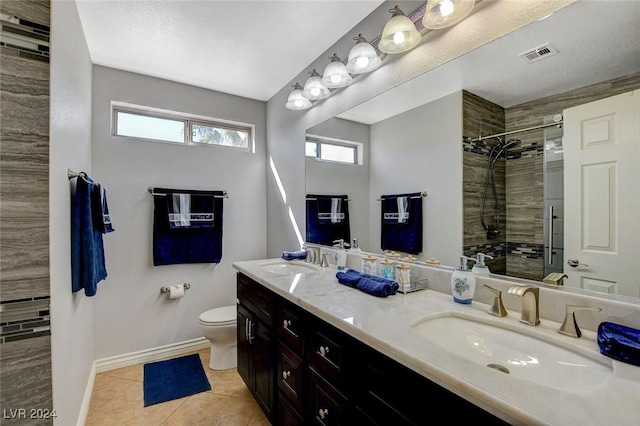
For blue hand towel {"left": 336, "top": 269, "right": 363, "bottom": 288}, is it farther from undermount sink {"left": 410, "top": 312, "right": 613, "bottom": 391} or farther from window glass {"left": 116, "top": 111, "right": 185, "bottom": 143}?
window glass {"left": 116, "top": 111, "right": 185, "bottom": 143}

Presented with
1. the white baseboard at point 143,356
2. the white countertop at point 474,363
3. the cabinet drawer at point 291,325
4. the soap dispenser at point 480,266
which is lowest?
the white baseboard at point 143,356

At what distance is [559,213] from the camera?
3.51 ft

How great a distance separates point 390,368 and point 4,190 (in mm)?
1549

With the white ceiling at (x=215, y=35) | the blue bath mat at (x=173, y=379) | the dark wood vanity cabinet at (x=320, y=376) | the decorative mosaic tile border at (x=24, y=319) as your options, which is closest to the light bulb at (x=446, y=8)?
the white ceiling at (x=215, y=35)

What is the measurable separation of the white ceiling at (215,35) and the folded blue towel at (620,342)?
1.92 metres

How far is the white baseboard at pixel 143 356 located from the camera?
2.41 metres

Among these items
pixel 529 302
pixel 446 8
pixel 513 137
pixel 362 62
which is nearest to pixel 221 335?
pixel 529 302

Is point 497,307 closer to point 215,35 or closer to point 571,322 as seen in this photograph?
point 571,322

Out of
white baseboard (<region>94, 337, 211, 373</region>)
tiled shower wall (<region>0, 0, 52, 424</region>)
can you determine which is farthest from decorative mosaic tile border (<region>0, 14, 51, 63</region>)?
white baseboard (<region>94, 337, 211, 373</region>)

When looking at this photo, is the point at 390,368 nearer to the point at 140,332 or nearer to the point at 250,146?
the point at 140,332

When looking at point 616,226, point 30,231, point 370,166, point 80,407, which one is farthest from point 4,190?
point 616,226

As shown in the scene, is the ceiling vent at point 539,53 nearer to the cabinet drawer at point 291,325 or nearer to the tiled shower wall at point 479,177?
the tiled shower wall at point 479,177

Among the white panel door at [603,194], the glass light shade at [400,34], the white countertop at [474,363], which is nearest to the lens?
the white countertop at [474,363]

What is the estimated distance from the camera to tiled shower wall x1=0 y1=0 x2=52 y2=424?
3.64 ft
